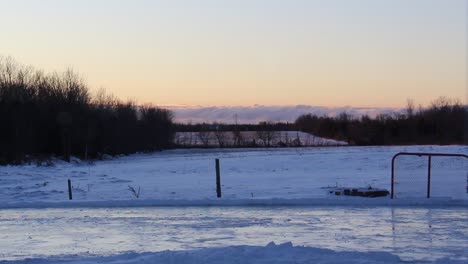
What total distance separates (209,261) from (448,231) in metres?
5.75

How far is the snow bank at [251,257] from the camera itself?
8.41 m

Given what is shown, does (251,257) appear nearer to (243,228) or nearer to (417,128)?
(243,228)

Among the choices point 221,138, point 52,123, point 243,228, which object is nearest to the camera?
point 243,228

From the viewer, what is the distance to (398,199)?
1688 centimetres

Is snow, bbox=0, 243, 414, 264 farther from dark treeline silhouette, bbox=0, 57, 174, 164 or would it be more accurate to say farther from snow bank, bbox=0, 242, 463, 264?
dark treeline silhouette, bbox=0, 57, 174, 164

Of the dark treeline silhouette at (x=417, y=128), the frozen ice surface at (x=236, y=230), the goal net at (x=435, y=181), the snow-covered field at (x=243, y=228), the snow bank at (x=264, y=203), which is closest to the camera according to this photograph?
the snow-covered field at (x=243, y=228)

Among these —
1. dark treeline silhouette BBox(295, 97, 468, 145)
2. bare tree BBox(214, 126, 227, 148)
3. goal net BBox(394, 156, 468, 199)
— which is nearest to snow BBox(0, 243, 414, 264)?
goal net BBox(394, 156, 468, 199)

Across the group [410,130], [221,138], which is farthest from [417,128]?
[221,138]

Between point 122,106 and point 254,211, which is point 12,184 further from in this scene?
point 122,106

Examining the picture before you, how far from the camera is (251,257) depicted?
338 inches

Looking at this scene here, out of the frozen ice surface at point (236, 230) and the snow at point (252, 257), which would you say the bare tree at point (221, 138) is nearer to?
the frozen ice surface at point (236, 230)

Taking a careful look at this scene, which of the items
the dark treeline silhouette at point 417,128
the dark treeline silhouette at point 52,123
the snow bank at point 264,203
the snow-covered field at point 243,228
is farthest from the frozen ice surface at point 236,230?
the dark treeline silhouette at point 417,128

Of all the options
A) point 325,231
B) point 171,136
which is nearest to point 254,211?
point 325,231

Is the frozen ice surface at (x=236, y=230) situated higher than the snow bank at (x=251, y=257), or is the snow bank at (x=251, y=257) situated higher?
the snow bank at (x=251, y=257)
